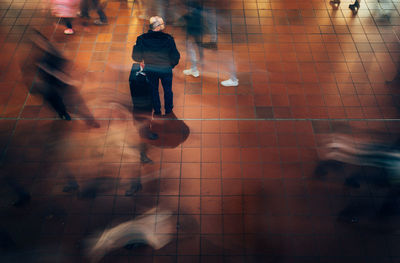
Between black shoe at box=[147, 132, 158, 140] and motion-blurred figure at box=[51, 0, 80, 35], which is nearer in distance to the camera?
black shoe at box=[147, 132, 158, 140]

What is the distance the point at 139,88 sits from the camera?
448 cm

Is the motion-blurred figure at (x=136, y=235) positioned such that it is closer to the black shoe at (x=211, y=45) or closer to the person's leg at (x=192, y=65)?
the person's leg at (x=192, y=65)

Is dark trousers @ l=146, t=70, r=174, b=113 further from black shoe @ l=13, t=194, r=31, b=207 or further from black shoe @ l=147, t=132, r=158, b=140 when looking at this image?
black shoe @ l=13, t=194, r=31, b=207

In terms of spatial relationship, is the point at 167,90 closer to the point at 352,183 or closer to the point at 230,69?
the point at 230,69

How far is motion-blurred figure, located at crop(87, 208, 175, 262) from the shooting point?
3.68m

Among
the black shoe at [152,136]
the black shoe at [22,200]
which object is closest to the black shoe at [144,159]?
the black shoe at [152,136]

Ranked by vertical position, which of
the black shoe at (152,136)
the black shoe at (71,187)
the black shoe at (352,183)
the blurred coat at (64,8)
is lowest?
the black shoe at (71,187)

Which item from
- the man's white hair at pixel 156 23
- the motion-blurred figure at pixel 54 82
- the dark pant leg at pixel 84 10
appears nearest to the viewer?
the man's white hair at pixel 156 23

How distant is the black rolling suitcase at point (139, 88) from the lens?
14.0 ft

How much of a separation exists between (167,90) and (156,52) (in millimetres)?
770

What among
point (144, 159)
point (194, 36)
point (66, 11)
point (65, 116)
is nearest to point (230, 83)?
point (194, 36)

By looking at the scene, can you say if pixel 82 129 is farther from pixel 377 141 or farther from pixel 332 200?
pixel 377 141

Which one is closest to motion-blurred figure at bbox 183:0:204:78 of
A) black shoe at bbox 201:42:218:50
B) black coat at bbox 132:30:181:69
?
black shoe at bbox 201:42:218:50

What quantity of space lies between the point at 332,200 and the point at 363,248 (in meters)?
0.71
